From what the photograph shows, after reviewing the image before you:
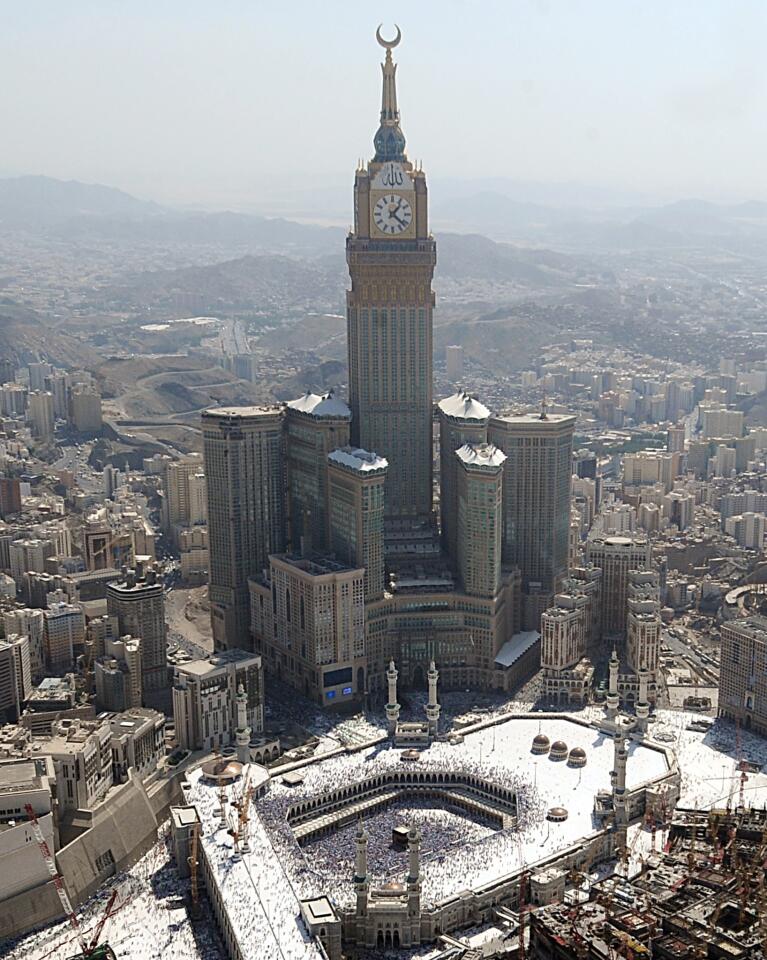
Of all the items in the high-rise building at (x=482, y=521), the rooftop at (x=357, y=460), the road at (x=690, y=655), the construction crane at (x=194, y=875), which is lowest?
the road at (x=690, y=655)

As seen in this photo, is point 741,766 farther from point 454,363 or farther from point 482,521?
point 454,363

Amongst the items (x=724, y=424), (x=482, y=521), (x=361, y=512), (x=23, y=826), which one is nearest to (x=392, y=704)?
(x=361, y=512)

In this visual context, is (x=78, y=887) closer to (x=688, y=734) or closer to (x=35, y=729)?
(x=35, y=729)

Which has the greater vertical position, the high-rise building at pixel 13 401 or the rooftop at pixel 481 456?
the rooftop at pixel 481 456

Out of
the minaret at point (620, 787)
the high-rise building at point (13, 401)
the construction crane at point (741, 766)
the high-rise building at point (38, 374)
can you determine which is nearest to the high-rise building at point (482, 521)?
the construction crane at point (741, 766)

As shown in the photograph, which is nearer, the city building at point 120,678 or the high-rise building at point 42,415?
the city building at point 120,678

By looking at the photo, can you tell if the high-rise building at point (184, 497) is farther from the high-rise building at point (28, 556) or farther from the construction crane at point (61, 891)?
the construction crane at point (61, 891)
